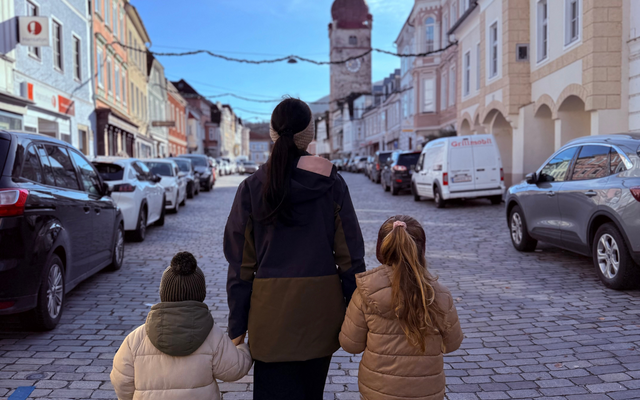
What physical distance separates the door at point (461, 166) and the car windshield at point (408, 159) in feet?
19.4

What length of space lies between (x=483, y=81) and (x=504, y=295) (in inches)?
679

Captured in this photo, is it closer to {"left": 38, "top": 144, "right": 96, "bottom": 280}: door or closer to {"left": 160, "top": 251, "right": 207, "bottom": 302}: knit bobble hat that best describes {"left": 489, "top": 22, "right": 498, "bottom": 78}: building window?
{"left": 38, "top": 144, "right": 96, "bottom": 280}: door

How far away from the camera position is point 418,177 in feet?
60.7

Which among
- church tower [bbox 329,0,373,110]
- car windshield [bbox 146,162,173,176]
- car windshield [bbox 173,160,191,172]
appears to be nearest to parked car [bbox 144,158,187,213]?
car windshield [bbox 146,162,173,176]

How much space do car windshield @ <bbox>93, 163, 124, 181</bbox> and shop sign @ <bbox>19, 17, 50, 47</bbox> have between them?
8182mm

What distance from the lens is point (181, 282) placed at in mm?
2330

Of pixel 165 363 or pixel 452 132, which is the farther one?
pixel 452 132

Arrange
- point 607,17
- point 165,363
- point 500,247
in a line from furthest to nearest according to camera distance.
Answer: point 607,17
point 500,247
point 165,363

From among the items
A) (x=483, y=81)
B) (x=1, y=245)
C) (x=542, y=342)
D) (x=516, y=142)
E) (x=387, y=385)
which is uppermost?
(x=483, y=81)

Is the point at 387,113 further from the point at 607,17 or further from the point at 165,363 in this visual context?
the point at 165,363

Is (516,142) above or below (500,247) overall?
above

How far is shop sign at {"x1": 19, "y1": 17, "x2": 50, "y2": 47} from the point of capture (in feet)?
53.1

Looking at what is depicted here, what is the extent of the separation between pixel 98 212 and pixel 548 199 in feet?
19.0

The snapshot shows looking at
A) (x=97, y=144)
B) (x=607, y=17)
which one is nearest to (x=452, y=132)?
(x=607, y=17)
